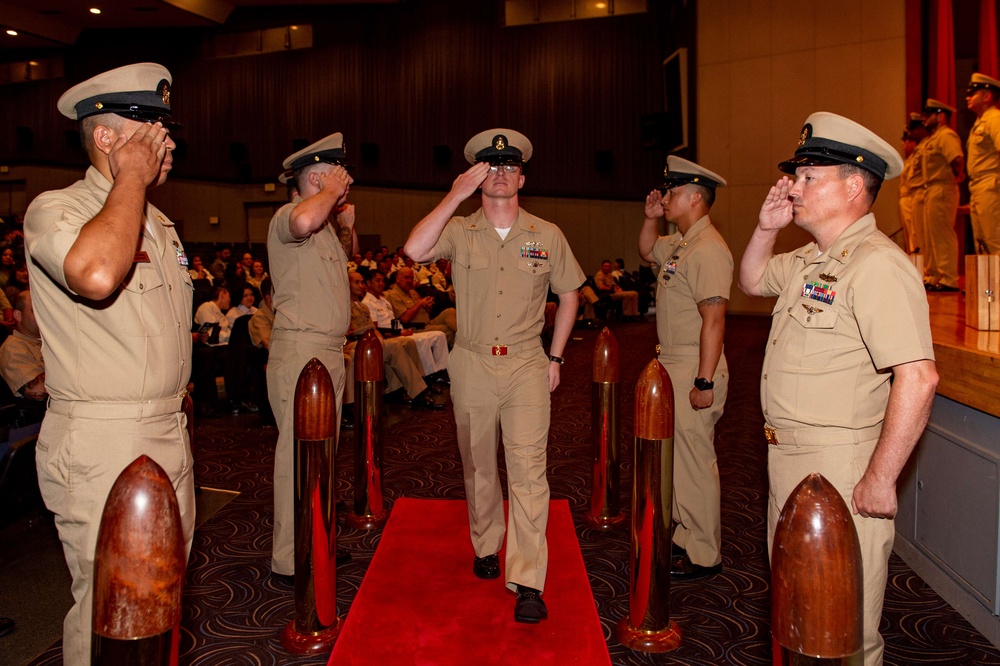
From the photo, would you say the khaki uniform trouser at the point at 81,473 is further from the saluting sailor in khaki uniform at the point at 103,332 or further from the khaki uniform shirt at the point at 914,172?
the khaki uniform shirt at the point at 914,172

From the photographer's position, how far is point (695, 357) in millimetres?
3229

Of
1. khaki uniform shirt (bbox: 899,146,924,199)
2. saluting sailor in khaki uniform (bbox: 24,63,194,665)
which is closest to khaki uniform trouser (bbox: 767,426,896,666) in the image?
saluting sailor in khaki uniform (bbox: 24,63,194,665)

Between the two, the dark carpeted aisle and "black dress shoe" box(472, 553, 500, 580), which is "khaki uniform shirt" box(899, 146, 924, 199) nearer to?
A: the dark carpeted aisle

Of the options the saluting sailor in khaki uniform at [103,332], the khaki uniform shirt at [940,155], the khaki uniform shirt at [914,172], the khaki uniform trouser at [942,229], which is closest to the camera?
the saluting sailor in khaki uniform at [103,332]

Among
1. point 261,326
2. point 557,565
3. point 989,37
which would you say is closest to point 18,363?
point 261,326

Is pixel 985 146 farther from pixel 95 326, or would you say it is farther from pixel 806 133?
pixel 95 326

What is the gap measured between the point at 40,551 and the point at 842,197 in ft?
12.4

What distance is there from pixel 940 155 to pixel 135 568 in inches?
321

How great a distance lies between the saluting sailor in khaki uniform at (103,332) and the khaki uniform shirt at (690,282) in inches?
82.7

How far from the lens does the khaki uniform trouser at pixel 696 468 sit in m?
3.17

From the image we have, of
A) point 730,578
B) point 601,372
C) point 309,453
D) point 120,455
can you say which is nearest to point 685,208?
point 601,372

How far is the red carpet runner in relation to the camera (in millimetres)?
2521

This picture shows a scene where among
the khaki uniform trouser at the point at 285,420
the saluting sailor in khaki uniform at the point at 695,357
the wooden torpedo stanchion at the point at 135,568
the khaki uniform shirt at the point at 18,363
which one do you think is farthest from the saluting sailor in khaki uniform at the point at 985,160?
the khaki uniform shirt at the point at 18,363

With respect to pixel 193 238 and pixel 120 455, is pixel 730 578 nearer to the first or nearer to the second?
pixel 120 455
